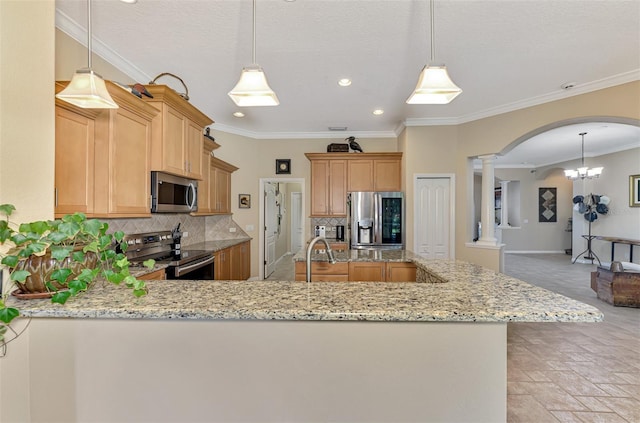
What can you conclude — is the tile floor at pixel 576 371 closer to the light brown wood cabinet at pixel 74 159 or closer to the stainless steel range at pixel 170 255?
the stainless steel range at pixel 170 255

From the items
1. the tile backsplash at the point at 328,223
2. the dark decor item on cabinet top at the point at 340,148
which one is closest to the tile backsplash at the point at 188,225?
the tile backsplash at the point at 328,223

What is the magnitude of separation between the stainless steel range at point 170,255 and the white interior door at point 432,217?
3229 millimetres

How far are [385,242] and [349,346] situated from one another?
12.9ft

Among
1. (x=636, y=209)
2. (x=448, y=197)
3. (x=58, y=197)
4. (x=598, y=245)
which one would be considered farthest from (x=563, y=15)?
(x=598, y=245)

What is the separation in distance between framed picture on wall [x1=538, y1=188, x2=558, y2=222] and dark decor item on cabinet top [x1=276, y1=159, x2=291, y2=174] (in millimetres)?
8278

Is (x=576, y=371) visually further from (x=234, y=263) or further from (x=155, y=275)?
(x=234, y=263)

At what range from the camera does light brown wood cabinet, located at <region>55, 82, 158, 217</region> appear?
6.48 ft

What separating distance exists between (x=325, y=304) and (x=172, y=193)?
241 cm

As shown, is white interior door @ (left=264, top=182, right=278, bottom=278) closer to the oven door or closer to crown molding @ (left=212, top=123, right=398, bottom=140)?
crown molding @ (left=212, top=123, right=398, bottom=140)

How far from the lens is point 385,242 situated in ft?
15.9

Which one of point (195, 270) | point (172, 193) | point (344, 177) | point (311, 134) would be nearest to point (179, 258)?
point (195, 270)

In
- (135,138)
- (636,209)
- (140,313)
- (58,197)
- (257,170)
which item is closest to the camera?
(140,313)

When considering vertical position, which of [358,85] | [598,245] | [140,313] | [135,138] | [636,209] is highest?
[358,85]

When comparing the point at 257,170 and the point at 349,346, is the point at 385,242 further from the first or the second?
the point at 349,346
